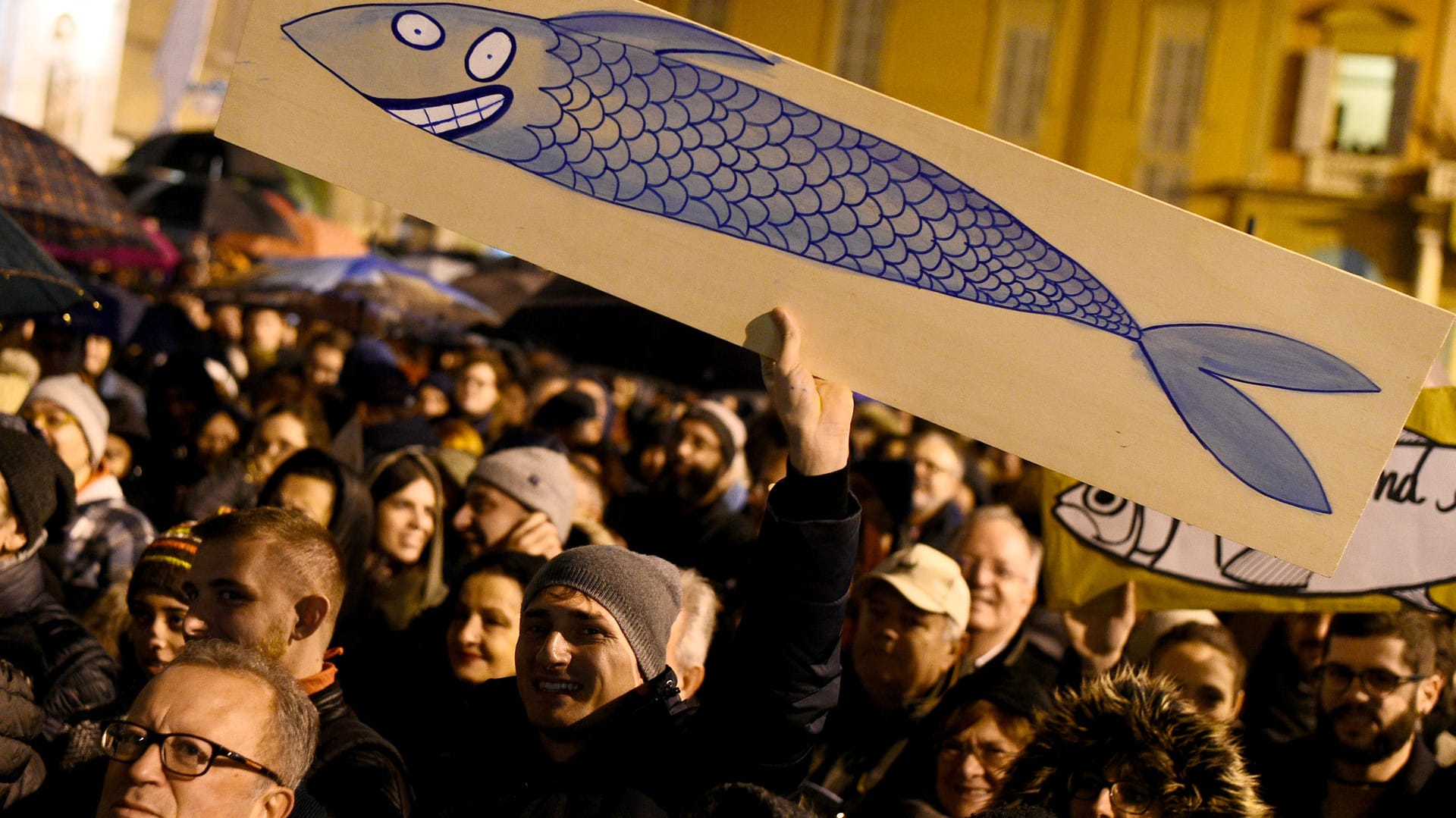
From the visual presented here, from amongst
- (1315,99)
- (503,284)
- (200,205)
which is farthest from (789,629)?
(1315,99)

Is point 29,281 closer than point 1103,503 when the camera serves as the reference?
No

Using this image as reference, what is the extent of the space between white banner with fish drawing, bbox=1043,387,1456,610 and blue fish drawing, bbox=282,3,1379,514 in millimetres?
1159

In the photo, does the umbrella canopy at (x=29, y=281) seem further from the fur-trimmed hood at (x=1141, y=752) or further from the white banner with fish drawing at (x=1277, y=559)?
the fur-trimmed hood at (x=1141, y=752)

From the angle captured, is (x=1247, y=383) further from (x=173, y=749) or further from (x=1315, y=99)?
(x=1315, y=99)

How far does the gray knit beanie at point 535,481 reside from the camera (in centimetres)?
457

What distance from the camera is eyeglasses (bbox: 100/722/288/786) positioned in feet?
7.24

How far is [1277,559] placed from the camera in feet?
11.5

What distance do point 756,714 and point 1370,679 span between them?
1927 mm

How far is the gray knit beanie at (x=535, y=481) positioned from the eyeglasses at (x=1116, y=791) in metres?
2.28

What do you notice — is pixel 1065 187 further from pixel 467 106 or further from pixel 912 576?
pixel 912 576

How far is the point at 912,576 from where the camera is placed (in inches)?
151

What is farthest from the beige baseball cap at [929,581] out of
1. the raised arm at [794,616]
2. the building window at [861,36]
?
the building window at [861,36]

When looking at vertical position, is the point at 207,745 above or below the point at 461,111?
below

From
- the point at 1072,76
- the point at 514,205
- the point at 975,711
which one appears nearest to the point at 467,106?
the point at 514,205
